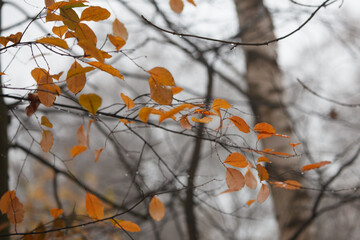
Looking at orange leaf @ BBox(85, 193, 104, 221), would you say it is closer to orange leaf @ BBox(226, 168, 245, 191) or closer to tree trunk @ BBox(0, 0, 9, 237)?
orange leaf @ BBox(226, 168, 245, 191)

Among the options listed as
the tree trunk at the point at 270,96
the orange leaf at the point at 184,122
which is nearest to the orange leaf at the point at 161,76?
the orange leaf at the point at 184,122

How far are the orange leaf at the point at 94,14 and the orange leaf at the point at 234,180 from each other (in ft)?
1.30

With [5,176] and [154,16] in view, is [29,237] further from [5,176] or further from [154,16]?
[154,16]

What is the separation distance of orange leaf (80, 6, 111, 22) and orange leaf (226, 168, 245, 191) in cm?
40

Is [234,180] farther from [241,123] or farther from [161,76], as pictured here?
[161,76]

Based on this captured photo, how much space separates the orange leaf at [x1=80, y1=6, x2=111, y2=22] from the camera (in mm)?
531

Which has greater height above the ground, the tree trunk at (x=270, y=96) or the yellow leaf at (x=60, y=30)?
the tree trunk at (x=270, y=96)

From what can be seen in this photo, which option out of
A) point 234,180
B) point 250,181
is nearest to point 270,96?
point 250,181

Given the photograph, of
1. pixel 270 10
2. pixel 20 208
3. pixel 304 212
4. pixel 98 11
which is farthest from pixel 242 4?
pixel 20 208

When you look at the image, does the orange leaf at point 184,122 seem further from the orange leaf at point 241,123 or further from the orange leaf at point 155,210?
the orange leaf at point 155,210

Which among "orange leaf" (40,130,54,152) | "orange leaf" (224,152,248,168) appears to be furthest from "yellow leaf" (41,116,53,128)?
"orange leaf" (224,152,248,168)

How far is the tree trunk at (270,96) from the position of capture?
155cm

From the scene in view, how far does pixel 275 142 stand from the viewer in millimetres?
1727

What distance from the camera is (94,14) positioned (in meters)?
0.54
